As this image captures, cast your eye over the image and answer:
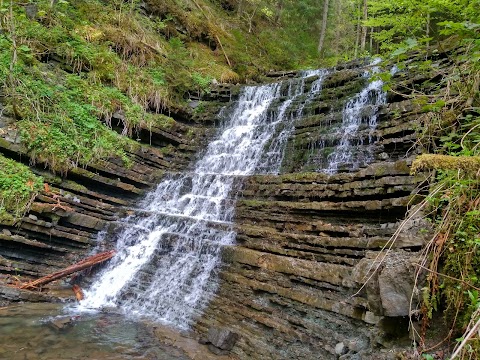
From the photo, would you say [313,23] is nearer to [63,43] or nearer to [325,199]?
[63,43]

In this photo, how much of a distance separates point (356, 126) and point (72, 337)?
781cm

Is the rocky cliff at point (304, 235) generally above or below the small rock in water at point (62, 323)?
above

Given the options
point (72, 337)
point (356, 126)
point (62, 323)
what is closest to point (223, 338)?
point (72, 337)

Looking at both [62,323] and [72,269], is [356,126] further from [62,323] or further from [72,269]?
[62,323]

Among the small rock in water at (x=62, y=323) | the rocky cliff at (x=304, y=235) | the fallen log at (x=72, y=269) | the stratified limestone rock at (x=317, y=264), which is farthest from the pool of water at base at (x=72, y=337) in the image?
the stratified limestone rock at (x=317, y=264)

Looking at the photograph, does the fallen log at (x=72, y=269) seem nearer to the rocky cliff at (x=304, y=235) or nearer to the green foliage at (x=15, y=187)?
the rocky cliff at (x=304, y=235)

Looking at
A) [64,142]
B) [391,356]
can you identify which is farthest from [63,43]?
[391,356]

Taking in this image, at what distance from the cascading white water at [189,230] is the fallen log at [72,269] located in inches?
9.7

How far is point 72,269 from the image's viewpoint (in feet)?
24.4

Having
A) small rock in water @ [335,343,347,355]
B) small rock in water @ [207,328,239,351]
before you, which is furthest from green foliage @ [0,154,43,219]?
small rock in water @ [335,343,347,355]

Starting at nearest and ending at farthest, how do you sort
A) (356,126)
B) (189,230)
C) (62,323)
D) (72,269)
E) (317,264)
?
(317,264), (62,323), (72,269), (189,230), (356,126)

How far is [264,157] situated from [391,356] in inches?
290

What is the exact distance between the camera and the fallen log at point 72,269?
273 inches

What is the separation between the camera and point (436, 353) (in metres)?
2.86
